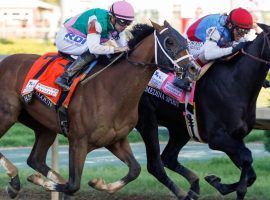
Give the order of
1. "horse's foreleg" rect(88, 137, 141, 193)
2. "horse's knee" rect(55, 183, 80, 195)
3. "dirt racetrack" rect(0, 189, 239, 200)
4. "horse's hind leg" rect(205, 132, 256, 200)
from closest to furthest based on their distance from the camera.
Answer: "horse's knee" rect(55, 183, 80, 195) < "horse's foreleg" rect(88, 137, 141, 193) < "horse's hind leg" rect(205, 132, 256, 200) < "dirt racetrack" rect(0, 189, 239, 200)

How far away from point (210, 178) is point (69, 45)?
1903mm

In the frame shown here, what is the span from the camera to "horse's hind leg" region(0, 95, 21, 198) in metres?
8.41

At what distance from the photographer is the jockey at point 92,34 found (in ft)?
24.9

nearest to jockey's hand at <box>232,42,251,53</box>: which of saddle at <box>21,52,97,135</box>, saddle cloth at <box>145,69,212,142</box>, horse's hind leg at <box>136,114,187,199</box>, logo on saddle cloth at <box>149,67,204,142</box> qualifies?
saddle cloth at <box>145,69,212,142</box>

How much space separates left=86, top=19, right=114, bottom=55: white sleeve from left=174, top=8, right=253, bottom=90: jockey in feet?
3.54

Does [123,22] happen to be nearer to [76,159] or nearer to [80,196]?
[76,159]

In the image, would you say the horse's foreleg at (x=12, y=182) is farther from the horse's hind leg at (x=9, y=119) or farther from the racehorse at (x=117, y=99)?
the racehorse at (x=117, y=99)

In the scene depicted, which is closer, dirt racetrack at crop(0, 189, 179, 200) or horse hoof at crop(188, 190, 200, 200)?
horse hoof at crop(188, 190, 200, 200)

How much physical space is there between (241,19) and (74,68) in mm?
1630

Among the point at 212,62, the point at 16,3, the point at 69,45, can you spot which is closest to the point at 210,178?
the point at 212,62

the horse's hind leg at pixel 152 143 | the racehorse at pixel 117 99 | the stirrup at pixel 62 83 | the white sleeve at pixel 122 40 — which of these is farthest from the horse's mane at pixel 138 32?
the horse's hind leg at pixel 152 143

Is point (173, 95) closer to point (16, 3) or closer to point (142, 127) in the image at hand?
point (142, 127)

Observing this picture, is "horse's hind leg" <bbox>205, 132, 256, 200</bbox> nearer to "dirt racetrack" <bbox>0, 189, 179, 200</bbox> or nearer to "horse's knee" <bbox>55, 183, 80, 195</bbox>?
"dirt racetrack" <bbox>0, 189, 179, 200</bbox>

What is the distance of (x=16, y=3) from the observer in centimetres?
2319
